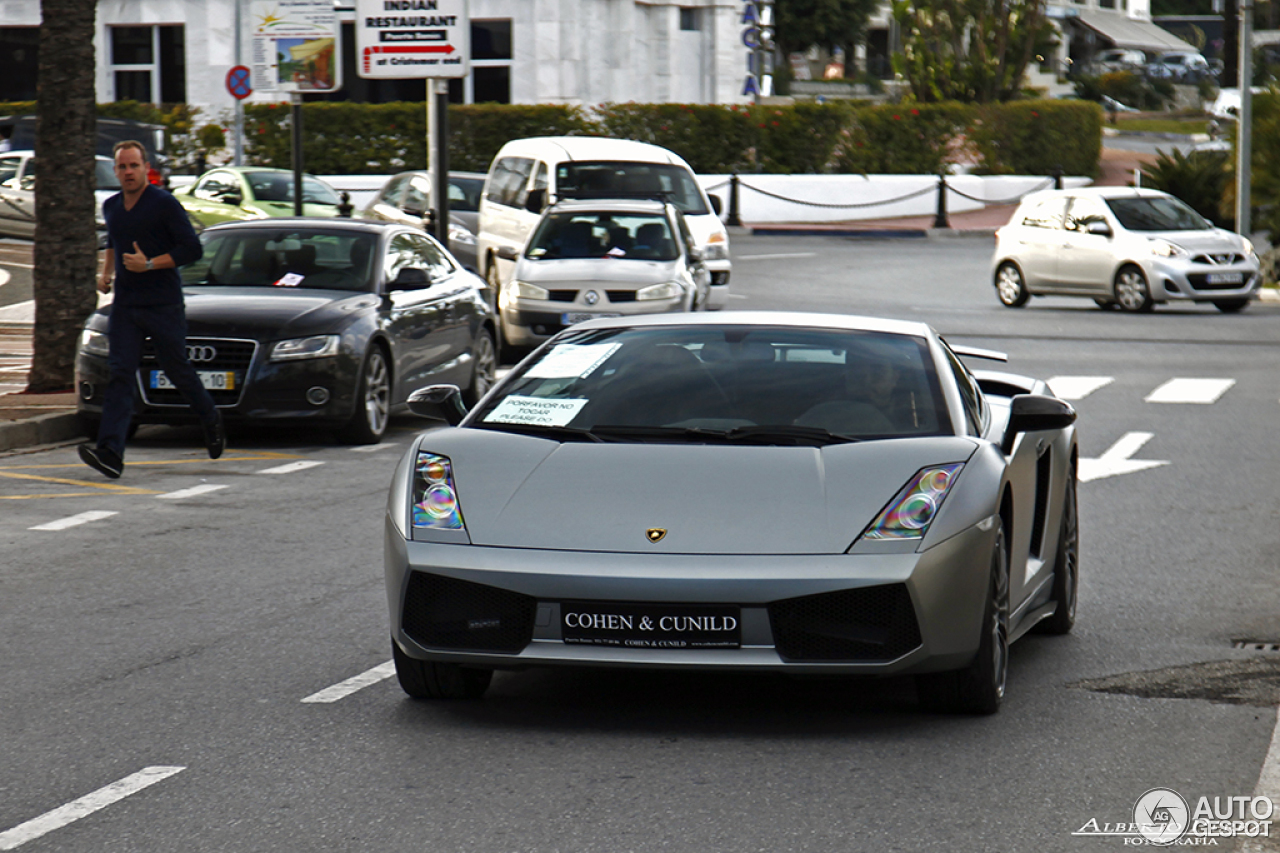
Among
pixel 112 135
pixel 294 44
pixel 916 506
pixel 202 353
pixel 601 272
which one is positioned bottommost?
pixel 202 353

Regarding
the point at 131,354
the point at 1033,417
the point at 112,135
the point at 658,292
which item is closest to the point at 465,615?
the point at 1033,417

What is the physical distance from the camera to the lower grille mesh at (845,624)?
18.1 ft

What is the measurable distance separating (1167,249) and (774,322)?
65.0 feet

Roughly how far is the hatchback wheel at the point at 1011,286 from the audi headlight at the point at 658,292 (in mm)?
8819

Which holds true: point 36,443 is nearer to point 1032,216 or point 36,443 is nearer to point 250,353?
point 250,353

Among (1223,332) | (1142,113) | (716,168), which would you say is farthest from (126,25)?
(1142,113)

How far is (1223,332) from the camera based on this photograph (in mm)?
23484

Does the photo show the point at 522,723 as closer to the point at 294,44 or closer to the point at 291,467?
the point at 291,467

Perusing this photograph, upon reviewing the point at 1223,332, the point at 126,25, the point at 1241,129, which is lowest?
the point at 1223,332

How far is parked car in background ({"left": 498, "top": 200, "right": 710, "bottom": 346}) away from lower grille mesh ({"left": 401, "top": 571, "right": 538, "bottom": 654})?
13298 millimetres

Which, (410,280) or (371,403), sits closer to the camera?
(371,403)

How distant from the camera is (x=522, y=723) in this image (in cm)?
586

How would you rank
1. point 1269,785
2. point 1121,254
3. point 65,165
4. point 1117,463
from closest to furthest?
point 1269,785, point 1117,463, point 65,165, point 1121,254

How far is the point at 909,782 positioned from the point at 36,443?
9.25 metres
